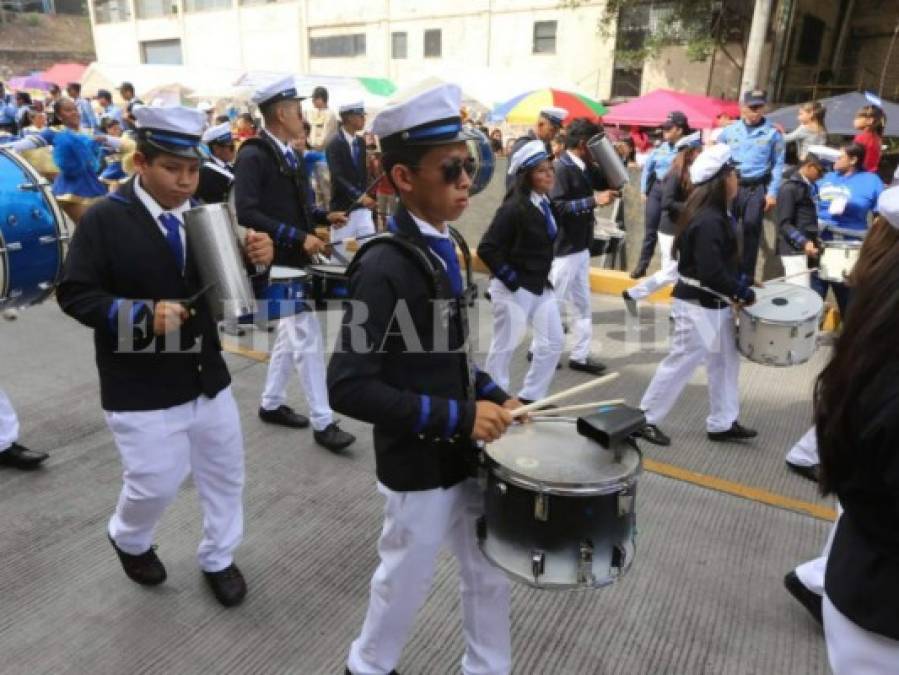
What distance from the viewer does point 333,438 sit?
433 cm

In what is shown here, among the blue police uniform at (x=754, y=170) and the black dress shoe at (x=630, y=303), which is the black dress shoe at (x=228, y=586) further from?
the blue police uniform at (x=754, y=170)

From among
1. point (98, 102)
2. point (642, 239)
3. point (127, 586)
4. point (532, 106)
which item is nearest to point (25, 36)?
point (98, 102)

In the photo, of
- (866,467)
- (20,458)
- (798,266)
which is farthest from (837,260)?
(20,458)

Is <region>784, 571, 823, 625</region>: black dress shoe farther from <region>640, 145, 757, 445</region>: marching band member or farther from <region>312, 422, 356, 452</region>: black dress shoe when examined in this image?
<region>312, 422, 356, 452</region>: black dress shoe

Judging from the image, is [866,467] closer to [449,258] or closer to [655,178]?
[449,258]

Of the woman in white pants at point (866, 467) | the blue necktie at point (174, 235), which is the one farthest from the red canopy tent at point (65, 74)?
the woman in white pants at point (866, 467)

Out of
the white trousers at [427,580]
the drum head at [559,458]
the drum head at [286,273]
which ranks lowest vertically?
the white trousers at [427,580]

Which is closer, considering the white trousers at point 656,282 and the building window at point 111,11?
the white trousers at point 656,282

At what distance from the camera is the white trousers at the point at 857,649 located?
5.30 ft

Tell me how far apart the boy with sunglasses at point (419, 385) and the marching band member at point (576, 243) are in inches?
147

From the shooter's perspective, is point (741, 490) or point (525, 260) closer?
point (741, 490)

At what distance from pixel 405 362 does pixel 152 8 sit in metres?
44.1

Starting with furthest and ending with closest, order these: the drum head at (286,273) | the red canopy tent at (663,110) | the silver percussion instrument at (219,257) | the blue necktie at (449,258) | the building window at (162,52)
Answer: the building window at (162,52)
the red canopy tent at (663,110)
the drum head at (286,273)
the silver percussion instrument at (219,257)
the blue necktie at (449,258)

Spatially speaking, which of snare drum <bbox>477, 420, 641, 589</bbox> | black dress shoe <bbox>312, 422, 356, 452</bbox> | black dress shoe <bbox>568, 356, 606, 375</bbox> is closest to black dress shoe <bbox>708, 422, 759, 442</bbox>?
black dress shoe <bbox>568, 356, 606, 375</bbox>
